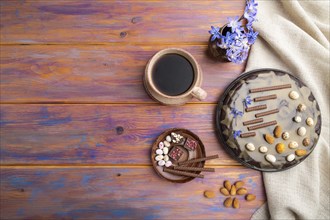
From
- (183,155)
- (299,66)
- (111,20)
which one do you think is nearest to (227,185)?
(183,155)

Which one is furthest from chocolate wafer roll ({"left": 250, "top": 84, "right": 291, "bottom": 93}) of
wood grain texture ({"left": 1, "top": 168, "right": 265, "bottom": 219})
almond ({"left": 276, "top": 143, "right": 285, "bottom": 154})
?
wood grain texture ({"left": 1, "top": 168, "right": 265, "bottom": 219})

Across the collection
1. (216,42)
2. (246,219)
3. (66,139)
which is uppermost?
(216,42)

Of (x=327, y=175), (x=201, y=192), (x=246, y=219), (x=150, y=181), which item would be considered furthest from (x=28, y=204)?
(x=327, y=175)

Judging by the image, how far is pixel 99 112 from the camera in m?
0.75

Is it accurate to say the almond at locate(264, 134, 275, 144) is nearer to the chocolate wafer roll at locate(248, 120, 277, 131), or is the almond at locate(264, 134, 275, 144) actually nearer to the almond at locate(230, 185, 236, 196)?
the chocolate wafer roll at locate(248, 120, 277, 131)

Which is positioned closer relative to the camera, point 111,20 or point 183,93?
point 183,93

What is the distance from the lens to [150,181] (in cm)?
73

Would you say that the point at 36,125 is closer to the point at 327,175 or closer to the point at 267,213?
the point at 267,213

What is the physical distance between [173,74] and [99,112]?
20cm

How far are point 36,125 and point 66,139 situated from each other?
80 mm

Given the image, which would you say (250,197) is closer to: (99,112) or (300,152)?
(300,152)

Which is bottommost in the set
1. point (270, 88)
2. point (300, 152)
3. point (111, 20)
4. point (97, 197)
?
point (97, 197)

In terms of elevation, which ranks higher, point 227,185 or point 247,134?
point 247,134

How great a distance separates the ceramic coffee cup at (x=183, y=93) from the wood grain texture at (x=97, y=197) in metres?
0.19
